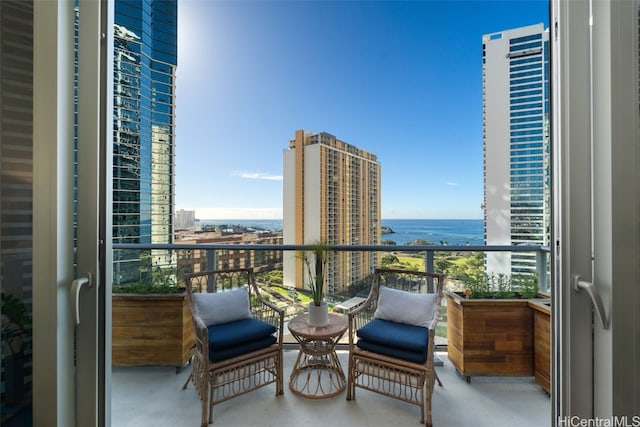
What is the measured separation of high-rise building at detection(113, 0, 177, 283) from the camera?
8.28ft

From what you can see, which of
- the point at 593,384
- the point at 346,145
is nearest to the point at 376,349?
the point at 593,384

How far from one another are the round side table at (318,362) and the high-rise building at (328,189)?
4.00ft

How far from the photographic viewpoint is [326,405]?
6.51 ft

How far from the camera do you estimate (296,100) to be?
386 cm

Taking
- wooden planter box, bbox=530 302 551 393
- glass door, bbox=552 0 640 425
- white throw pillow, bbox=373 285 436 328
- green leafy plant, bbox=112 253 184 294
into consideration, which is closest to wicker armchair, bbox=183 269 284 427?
green leafy plant, bbox=112 253 184 294

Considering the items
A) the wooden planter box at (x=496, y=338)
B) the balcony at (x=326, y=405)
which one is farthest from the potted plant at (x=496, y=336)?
the balcony at (x=326, y=405)

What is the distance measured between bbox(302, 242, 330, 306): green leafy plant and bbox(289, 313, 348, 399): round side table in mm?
231

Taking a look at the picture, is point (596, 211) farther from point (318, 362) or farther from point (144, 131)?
point (144, 131)

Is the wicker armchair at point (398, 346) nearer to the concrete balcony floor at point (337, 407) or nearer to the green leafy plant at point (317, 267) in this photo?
the concrete balcony floor at point (337, 407)

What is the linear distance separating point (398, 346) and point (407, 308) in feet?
1.21

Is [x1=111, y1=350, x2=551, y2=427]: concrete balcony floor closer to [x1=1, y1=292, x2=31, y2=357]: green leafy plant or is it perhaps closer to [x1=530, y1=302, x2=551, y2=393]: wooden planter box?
[x1=530, y1=302, x2=551, y2=393]: wooden planter box

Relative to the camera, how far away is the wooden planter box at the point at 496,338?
2.27 m

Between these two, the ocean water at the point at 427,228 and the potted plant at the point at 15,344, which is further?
the ocean water at the point at 427,228

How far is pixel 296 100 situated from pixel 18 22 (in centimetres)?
325
